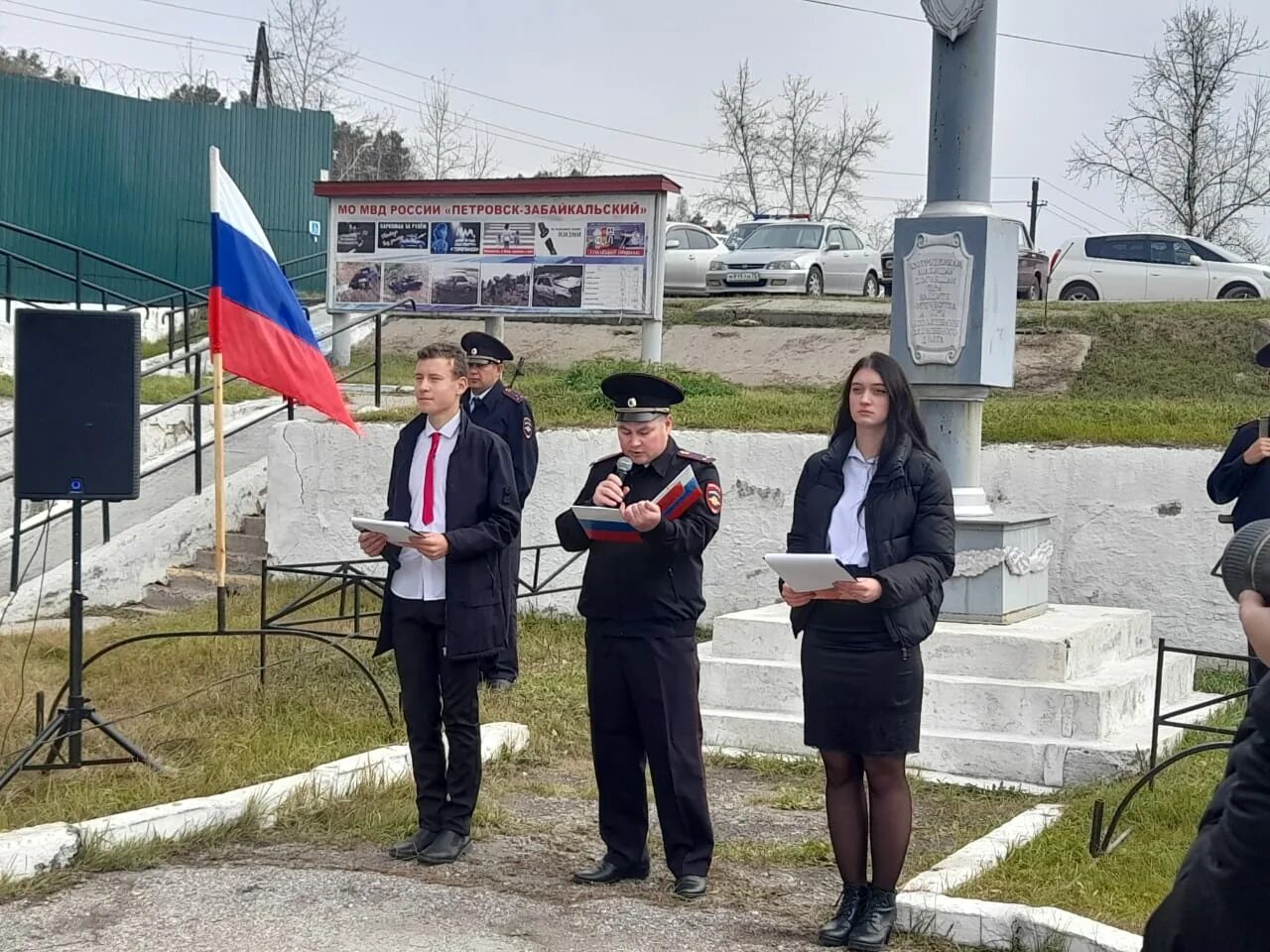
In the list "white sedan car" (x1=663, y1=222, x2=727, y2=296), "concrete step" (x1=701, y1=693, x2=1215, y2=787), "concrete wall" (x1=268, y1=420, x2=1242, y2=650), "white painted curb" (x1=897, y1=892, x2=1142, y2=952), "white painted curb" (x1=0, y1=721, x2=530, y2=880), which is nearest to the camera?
"white painted curb" (x1=897, y1=892, x2=1142, y2=952)

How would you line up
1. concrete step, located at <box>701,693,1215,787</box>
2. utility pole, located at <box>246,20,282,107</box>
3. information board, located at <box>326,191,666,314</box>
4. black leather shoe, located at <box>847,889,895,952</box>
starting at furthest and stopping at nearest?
utility pole, located at <box>246,20,282,107</box>, information board, located at <box>326,191,666,314</box>, concrete step, located at <box>701,693,1215,787</box>, black leather shoe, located at <box>847,889,895,952</box>

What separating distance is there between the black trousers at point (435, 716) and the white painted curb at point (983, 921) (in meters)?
1.67

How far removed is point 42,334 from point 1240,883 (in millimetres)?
5459

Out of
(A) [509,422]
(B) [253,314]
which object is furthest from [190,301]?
(B) [253,314]

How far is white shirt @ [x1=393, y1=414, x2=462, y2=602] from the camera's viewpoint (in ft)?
18.8

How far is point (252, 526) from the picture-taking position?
1229cm

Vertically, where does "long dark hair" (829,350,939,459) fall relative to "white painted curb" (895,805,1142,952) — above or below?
above

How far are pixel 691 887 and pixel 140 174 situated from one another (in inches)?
734

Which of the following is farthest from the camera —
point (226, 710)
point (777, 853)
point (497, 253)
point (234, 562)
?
point (497, 253)

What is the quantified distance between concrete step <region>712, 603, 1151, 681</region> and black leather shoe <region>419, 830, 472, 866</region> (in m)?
2.68

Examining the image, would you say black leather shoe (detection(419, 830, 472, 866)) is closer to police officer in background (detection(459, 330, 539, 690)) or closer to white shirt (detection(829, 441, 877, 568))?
white shirt (detection(829, 441, 877, 568))

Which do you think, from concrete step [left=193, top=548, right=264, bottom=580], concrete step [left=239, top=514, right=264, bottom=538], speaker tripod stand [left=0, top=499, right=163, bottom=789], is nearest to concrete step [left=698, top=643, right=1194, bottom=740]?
speaker tripod stand [left=0, top=499, right=163, bottom=789]

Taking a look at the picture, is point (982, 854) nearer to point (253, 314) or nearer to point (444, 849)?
point (444, 849)

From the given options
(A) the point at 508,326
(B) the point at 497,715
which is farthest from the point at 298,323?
(A) the point at 508,326
